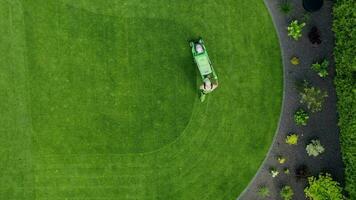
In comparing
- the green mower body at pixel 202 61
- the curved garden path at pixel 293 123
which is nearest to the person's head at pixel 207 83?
the green mower body at pixel 202 61

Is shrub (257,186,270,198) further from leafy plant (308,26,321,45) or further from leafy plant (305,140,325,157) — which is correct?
leafy plant (308,26,321,45)

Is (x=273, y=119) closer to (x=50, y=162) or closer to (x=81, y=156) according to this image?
(x=81, y=156)

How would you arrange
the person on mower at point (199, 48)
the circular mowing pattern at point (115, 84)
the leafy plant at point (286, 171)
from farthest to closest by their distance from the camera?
1. the leafy plant at point (286, 171)
2. the circular mowing pattern at point (115, 84)
3. the person on mower at point (199, 48)

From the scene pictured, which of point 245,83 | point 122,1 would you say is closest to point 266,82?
point 245,83

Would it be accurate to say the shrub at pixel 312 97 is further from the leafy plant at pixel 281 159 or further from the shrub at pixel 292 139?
the leafy plant at pixel 281 159

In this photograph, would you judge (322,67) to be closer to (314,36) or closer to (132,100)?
(314,36)

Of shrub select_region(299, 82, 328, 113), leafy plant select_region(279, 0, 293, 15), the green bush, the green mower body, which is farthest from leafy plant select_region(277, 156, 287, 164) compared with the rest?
leafy plant select_region(279, 0, 293, 15)

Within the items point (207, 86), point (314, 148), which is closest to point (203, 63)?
point (207, 86)
